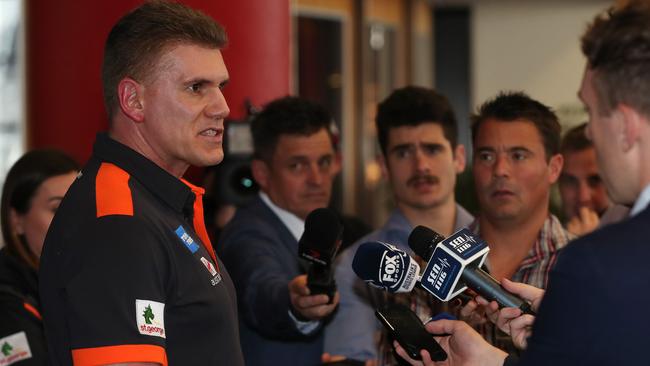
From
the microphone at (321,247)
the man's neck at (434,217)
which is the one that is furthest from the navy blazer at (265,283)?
the man's neck at (434,217)

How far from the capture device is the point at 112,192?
2.02 meters

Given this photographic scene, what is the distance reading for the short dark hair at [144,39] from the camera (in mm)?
2150

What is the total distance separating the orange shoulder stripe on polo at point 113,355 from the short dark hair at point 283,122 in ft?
6.59

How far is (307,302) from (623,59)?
134 centimetres

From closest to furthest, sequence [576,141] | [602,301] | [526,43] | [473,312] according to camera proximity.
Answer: [602,301]
[473,312]
[576,141]
[526,43]

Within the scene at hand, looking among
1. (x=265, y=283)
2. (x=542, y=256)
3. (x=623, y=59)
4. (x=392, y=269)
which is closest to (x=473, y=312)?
(x=392, y=269)

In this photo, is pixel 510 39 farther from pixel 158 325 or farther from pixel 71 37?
pixel 158 325

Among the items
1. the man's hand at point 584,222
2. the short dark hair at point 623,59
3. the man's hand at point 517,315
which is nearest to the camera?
the short dark hair at point 623,59

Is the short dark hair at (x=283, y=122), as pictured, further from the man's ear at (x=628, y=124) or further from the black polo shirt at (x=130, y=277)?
the man's ear at (x=628, y=124)

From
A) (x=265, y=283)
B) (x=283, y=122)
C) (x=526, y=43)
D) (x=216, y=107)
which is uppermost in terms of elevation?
(x=526, y=43)

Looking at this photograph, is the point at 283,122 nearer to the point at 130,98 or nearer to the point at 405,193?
the point at 405,193

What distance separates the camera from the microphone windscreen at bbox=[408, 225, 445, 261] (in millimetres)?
2168

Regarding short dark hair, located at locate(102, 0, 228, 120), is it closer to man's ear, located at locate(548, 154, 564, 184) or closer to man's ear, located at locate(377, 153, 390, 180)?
man's ear, located at locate(548, 154, 564, 184)

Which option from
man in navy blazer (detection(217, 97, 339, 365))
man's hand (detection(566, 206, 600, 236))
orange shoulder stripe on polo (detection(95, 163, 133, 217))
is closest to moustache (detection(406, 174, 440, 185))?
man in navy blazer (detection(217, 97, 339, 365))
